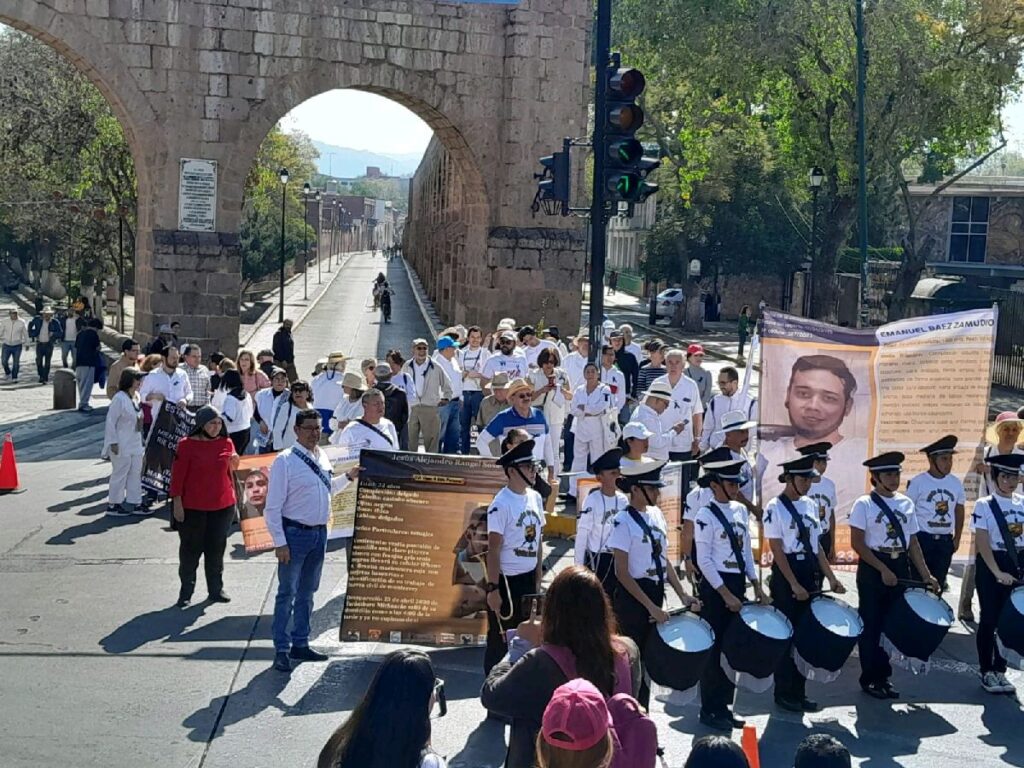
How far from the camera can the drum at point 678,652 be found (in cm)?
749

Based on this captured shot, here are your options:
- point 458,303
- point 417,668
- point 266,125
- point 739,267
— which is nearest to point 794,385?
point 417,668

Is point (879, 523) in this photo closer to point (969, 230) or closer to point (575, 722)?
point (575, 722)

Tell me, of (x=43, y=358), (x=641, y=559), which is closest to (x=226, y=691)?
(x=641, y=559)

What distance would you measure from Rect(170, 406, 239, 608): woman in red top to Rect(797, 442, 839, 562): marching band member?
4506 mm

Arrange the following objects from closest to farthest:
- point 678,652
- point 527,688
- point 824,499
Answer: point 527,688
point 678,652
point 824,499

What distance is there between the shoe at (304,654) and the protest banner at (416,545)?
1.42 feet

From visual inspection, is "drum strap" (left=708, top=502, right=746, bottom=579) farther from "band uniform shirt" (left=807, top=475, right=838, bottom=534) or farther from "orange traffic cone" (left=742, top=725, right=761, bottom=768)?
"orange traffic cone" (left=742, top=725, right=761, bottom=768)

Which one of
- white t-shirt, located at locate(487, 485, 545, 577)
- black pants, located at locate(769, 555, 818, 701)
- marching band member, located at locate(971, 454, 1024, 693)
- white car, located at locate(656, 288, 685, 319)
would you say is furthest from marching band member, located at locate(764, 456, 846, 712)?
white car, located at locate(656, 288, 685, 319)

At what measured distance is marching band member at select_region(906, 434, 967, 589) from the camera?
948cm

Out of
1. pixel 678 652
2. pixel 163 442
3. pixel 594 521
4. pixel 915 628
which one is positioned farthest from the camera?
pixel 163 442

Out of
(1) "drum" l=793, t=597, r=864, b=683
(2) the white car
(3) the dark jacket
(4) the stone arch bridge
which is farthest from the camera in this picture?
(2) the white car

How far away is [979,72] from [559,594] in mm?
30623

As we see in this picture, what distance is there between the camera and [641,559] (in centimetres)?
764

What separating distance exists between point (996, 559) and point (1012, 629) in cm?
50
